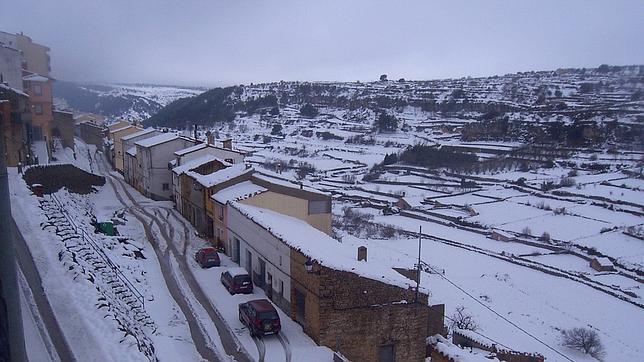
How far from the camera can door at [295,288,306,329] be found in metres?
14.9

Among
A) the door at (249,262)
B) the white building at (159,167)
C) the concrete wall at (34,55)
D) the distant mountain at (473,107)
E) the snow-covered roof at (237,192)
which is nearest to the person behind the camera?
the door at (249,262)

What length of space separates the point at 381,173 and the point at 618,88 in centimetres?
5860

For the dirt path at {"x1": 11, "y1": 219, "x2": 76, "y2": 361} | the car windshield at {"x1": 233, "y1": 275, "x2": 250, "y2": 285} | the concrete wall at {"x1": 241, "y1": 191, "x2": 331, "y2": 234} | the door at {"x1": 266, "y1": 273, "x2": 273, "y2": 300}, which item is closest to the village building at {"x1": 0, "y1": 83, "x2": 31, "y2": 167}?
the dirt path at {"x1": 11, "y1": 219, "x2": 76, "y2": 361}

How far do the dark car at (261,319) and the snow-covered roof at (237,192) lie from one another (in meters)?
6.78

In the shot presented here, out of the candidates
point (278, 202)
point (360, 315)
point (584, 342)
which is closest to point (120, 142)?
point (278, 202)

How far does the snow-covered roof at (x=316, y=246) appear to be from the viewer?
→ 14.3 metres

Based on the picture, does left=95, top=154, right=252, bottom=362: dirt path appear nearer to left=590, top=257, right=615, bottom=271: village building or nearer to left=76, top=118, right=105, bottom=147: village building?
left=590, top=257, right=615, bottom=271: village building

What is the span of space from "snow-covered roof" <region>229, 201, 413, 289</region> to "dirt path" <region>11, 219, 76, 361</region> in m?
6.38

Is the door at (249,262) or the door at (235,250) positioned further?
the door at (235,250)

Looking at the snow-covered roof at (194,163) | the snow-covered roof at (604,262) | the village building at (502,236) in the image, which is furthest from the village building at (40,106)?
the snow-covered roof at (604,262)

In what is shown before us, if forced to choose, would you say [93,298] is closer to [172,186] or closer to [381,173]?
[172,186]

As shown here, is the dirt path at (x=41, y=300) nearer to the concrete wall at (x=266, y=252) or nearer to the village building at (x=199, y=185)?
the concrete wall at (x=266, y=252)

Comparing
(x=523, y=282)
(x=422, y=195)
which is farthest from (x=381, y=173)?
(x=523, y=282)

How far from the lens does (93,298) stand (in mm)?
11422
